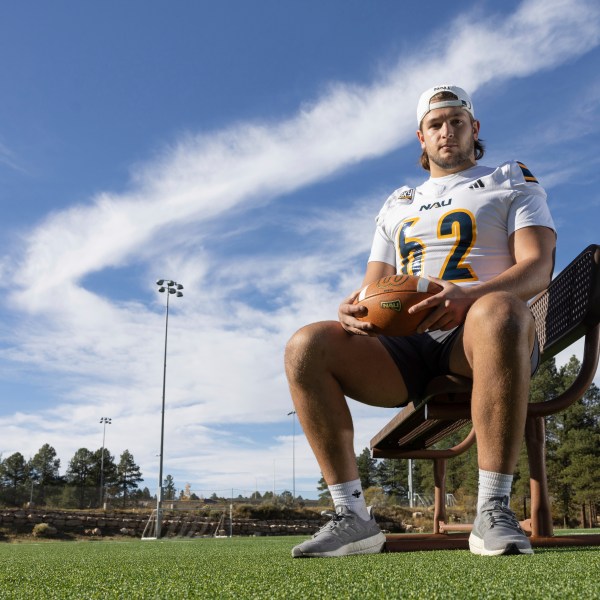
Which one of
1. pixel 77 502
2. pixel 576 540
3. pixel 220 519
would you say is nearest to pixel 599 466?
pixel 220 519

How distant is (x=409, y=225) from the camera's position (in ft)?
8.67

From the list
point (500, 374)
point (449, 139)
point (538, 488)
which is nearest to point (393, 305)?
point (500, 374)

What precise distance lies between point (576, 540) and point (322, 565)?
1307mm

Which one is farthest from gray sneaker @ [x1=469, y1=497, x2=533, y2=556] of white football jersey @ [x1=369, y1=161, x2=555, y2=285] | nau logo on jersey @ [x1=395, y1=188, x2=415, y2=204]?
nau logo on jersey @ [x1=395, y1=188, x2=415, y2=204]

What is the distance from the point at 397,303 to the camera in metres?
2.04

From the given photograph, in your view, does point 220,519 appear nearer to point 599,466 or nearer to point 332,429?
point 599,466

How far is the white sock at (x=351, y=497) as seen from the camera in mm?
2150

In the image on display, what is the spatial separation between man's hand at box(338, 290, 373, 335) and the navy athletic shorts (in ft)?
0.59

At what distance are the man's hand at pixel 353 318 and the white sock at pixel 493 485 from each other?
0.57 metres

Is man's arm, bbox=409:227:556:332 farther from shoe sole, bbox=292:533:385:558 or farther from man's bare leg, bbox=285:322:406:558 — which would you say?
shoe sole, bbox=292:533:385:558

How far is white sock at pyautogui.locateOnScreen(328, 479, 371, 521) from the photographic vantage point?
2.15 metres

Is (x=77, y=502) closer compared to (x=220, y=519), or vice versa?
(x=220, y=519)

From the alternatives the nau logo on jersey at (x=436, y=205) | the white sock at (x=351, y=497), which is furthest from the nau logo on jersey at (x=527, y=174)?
the white sock at (x=351, y=497)

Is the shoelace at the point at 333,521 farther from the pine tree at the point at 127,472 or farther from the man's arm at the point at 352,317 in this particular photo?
the pine tree at the point at 127,472
